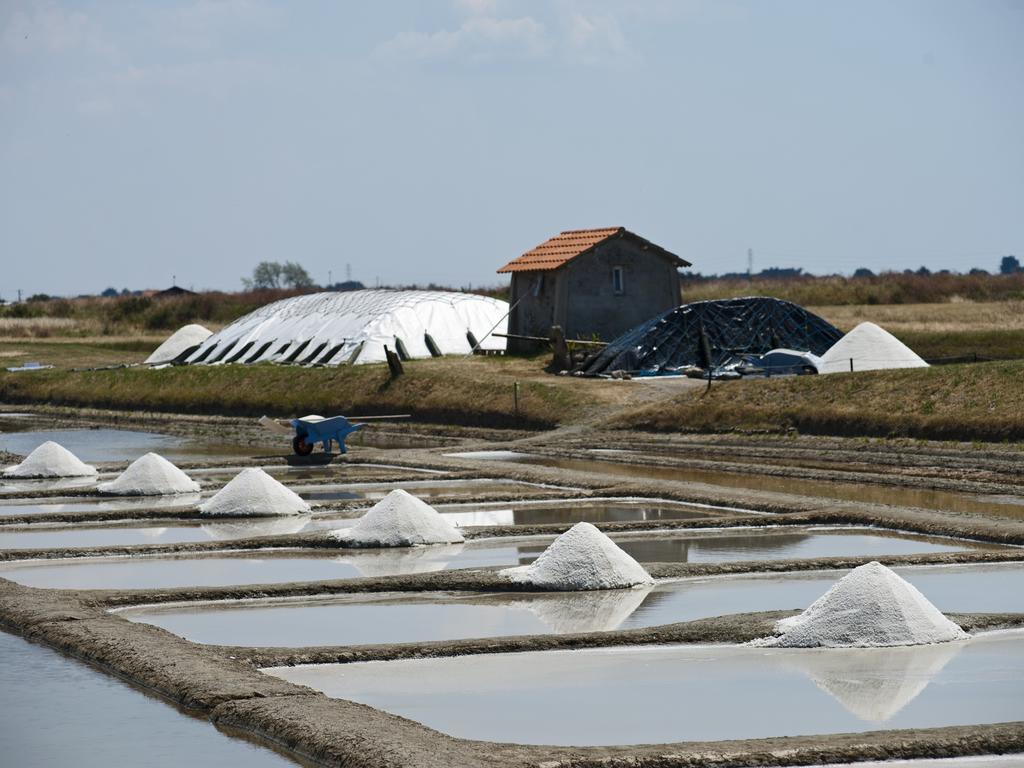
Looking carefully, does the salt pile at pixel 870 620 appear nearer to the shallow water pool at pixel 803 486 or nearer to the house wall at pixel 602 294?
the shallow water pool at pixel 803 486

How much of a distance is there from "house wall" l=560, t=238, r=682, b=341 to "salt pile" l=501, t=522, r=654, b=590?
24.7 metres

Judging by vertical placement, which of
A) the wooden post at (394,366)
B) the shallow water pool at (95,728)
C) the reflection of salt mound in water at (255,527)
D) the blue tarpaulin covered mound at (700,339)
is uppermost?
the blue tarpaulin covered mound at (700,339)

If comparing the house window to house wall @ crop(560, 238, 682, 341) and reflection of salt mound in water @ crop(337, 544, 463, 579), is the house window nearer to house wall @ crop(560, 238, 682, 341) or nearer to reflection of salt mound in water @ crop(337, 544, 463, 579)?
house wall @ crop(560, 238, 682, 341)

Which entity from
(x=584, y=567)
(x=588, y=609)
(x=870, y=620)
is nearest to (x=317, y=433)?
(x=584, y=567)

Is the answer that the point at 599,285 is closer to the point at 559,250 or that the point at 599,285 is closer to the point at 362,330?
the point at 559,250

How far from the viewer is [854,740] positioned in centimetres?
834

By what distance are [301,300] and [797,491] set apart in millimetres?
30855

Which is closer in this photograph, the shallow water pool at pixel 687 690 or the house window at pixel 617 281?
the shallow water pool at pixel 687 690

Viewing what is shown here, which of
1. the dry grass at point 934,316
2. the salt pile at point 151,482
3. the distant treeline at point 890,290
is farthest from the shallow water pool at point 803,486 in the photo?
the distant treeline at point 890,290

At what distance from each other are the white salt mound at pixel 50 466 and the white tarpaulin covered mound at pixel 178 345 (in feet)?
79.4

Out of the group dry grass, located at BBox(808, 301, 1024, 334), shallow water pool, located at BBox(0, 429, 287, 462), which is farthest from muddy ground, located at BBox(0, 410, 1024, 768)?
dry grass, located at BBox(808, 301, 1024, 334)

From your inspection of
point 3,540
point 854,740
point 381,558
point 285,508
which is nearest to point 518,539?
point 381,558

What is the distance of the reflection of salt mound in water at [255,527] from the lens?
1762cm

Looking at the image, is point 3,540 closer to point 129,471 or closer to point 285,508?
point 285,508
